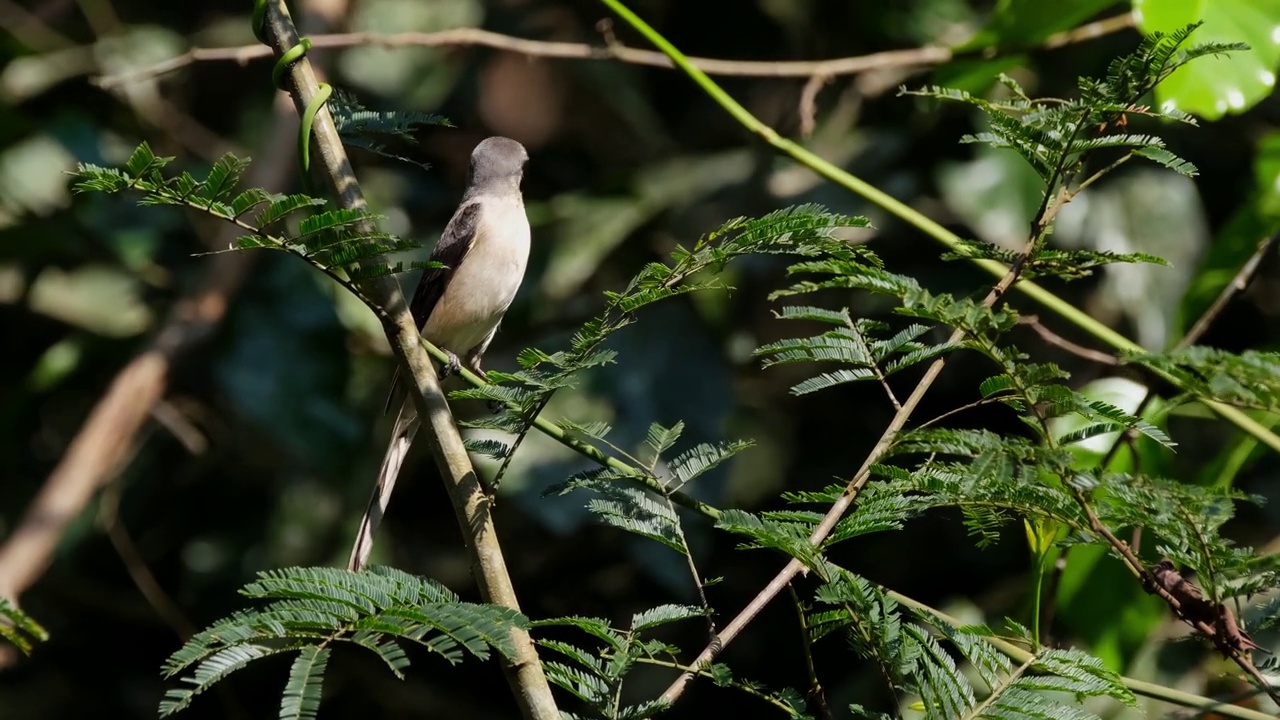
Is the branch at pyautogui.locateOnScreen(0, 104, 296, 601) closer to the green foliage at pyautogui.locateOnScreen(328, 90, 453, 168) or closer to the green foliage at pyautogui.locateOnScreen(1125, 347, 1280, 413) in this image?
the green foliage at pyautogui.locateOnScreen(328, 90, 453, 168)

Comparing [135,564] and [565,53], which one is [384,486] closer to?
[565,53]

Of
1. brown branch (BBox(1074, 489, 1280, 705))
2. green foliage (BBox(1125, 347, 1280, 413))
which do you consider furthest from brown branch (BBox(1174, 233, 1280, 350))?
green foliage (BBox(1125, 347, 1280, 413))

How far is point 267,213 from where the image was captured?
5.92 ft

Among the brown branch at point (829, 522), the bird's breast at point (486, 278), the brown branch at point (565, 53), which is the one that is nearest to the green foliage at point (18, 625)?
the brown branch at point (829, 522)

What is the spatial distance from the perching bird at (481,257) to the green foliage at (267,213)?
1987mm

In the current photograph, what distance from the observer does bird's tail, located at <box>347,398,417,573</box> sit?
2.57 metres

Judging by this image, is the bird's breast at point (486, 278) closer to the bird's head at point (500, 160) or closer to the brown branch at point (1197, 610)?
the bird's head at point (500, 160)

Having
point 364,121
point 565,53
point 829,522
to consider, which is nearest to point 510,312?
point 565,53

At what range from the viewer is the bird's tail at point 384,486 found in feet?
8.42

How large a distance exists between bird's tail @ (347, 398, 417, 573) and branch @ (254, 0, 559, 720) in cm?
40

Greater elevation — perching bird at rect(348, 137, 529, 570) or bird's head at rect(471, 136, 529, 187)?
bird's head at rect(471, 136, 529, 187)

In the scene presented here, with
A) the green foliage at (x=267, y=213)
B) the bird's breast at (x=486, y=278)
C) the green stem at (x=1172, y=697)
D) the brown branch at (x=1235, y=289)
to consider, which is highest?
the bird's breast at (x=486, y=278)

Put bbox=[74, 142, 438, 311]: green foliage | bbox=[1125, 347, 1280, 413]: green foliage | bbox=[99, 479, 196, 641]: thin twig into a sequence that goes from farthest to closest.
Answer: bbox=[99, 479, 196, 641]: thin twig
bbox=[74, 142, 438, 311]: green foliage
bbox=[1125, 347, 1280, 413]: green foliage

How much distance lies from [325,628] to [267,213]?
1.95 feet
